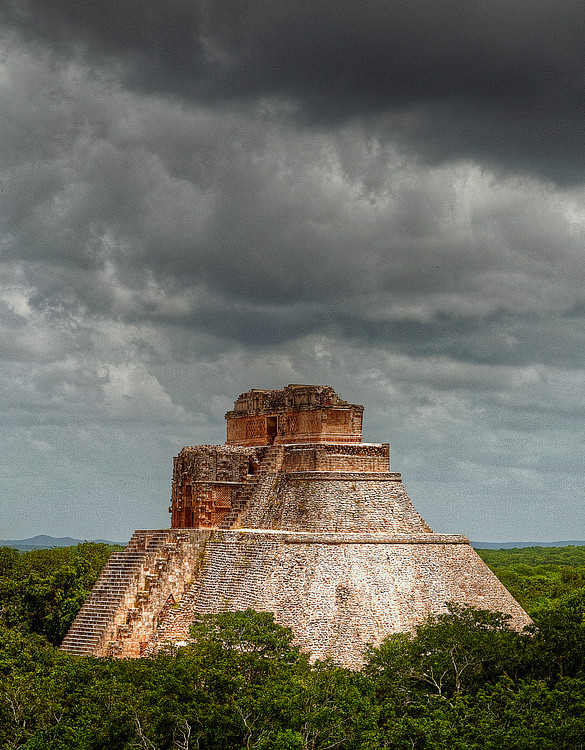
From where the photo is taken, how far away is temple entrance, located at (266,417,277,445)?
3794cm

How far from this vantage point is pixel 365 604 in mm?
28250

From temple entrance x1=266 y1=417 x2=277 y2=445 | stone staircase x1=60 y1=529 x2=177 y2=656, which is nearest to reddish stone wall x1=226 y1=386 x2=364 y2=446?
temple entrance x1=266 y1=417 x2=277 y2=445

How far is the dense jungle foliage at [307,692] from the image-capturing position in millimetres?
21000

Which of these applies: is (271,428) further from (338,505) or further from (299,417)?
(338,505)

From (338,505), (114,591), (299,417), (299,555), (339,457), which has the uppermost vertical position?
(299,417)

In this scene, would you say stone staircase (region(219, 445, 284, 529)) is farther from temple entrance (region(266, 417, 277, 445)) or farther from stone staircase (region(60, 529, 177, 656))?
stone staircase (region(60, 529, 177, 656))

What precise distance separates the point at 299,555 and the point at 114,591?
21.1ft

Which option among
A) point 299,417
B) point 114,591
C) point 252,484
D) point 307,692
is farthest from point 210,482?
point 307,692

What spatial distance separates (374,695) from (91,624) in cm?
1105

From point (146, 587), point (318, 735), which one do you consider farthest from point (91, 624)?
point (318, 735)

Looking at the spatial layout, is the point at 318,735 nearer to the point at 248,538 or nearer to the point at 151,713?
the point at 151,713

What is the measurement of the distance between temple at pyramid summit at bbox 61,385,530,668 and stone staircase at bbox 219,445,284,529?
0.16 feet

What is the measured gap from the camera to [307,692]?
22203 millimetres

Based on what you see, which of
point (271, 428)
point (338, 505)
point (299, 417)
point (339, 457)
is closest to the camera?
point (338, 505)
